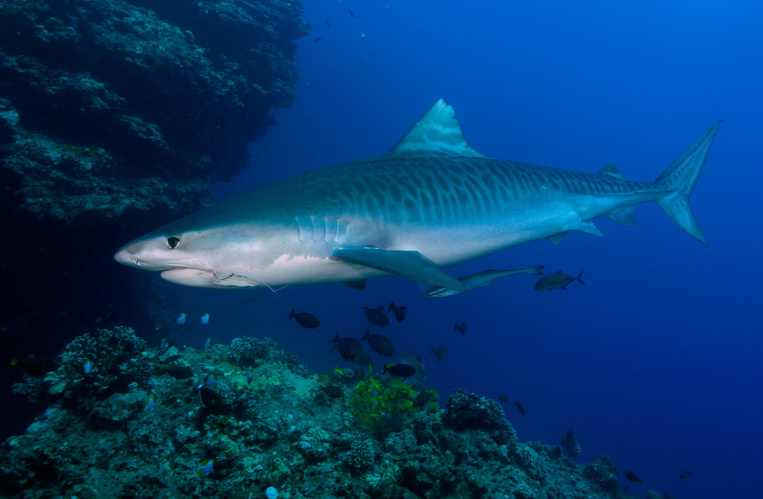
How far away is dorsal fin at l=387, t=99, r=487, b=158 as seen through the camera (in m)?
5.06

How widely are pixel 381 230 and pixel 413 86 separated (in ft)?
412

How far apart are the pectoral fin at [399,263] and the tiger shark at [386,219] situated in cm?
1

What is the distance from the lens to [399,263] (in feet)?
9.80

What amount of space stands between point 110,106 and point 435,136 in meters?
10.4

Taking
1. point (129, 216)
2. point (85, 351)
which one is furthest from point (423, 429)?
point (129, 216)

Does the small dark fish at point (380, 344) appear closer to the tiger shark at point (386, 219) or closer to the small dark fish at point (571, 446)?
the tiger shark at point (386, 219)

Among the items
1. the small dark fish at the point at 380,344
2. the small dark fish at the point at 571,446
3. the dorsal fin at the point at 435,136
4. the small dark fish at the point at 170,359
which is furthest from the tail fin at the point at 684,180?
the small dark fish at the point at 170,359

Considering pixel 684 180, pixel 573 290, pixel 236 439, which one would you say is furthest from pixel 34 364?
pixel 573 290

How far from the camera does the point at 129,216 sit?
10.1m

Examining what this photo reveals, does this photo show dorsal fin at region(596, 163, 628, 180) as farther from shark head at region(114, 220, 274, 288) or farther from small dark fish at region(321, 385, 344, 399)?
shark head at region(114, 220, 274, 288)

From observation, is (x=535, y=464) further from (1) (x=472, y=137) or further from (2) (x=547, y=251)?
(1) (x=472, y=137)

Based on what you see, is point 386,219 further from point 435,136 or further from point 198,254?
point 435,136

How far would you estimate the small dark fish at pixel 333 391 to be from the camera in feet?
20.7

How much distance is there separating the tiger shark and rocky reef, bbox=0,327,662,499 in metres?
2.21
